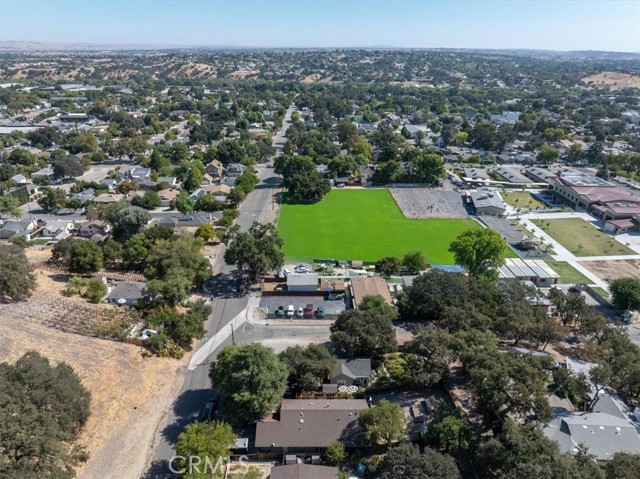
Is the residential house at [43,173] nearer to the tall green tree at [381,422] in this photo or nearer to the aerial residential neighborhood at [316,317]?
the aerial residential neighborhood at [316,317]

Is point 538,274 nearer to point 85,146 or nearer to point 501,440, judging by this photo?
point 501,440

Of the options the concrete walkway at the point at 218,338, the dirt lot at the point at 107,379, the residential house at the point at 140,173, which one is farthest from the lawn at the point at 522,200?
the residential house at the point at 140,173

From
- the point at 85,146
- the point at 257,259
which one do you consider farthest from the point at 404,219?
the point at 85,146

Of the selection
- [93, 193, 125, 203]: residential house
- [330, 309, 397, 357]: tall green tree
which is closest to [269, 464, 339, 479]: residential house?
[330, 309, 397, 357]: tall green tree

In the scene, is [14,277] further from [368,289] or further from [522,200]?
[522,200]

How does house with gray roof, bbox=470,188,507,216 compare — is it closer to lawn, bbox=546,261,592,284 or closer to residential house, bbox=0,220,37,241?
lawn, bbox=546,261,592,284

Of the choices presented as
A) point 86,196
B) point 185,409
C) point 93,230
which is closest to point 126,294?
point 185,409

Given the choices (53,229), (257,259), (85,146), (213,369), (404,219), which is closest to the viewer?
(213,369)
